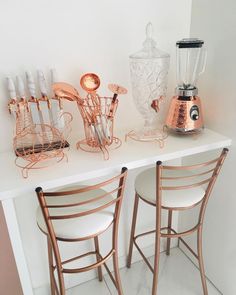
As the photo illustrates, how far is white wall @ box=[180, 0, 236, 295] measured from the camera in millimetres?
1283

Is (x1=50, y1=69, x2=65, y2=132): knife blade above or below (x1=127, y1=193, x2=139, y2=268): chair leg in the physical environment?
above

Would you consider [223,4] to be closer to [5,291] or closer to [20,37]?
[20,37]

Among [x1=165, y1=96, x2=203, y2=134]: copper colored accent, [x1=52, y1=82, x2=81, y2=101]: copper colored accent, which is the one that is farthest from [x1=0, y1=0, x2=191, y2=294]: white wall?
[x1=165, y1=96, x2=203, y2=134]: copper colored accent

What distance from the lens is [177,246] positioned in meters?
2.02

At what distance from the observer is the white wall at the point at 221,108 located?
1283mm

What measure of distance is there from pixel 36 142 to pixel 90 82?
0.37 meters

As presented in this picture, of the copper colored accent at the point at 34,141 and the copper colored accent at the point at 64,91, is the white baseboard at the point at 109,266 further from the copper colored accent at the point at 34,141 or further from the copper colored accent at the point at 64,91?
the copper colored accent at the point at 64,91

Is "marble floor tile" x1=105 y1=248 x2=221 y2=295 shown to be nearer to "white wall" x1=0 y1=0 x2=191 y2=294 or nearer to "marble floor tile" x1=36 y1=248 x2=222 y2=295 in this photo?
"marble floor tile" x1=36 y1=248 x2=222 y2=295

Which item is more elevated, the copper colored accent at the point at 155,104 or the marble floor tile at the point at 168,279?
the copper colored accent at the point at 155,104

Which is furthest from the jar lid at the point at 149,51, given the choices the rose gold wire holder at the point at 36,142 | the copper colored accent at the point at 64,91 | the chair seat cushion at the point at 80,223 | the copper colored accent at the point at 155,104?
the chair seat cushion at the point at 80,223

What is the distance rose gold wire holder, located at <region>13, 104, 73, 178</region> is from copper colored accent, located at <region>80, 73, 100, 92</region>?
0.16 m

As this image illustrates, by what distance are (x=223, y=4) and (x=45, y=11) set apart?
0.80m

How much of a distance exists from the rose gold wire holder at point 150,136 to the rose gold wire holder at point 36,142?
13.3 inches

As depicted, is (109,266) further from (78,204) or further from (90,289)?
(78,204)
